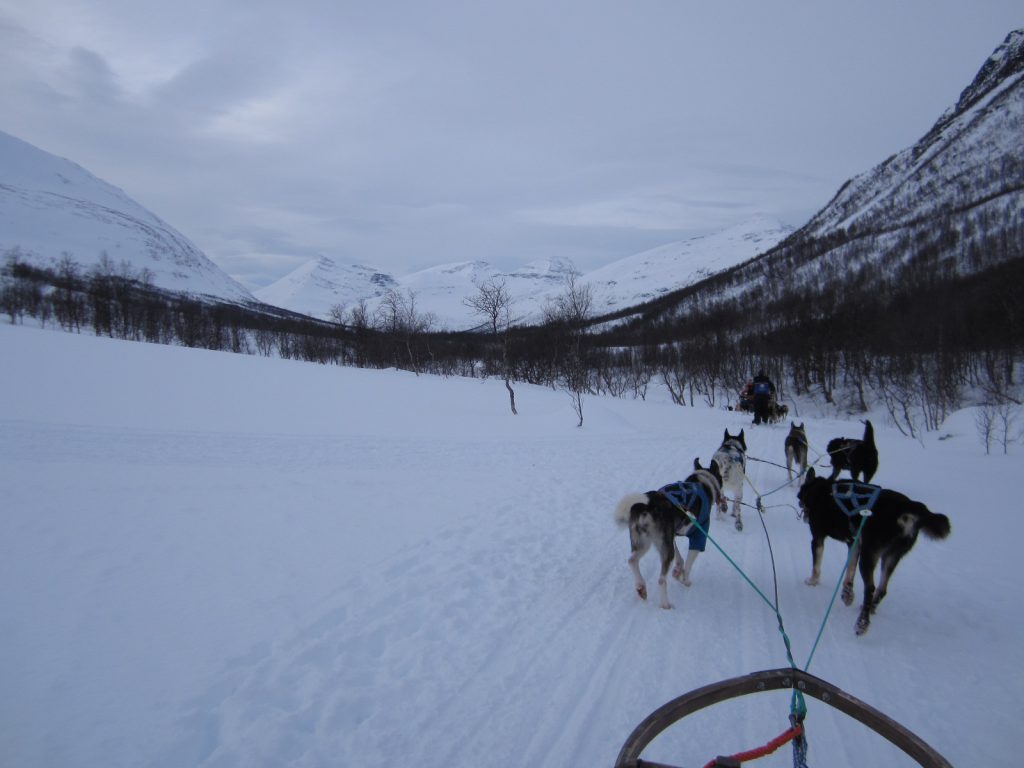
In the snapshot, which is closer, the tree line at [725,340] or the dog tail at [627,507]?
the dog tail at [627,507]

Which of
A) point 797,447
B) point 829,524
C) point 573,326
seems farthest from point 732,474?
point 573,326

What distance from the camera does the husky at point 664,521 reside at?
454 centimetres

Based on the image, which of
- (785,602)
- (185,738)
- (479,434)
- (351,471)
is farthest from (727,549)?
(479,434)

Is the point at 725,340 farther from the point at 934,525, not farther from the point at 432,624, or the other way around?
the point at 432,624

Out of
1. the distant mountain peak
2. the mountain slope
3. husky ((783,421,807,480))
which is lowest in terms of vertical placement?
husky ((783,421,807,480))

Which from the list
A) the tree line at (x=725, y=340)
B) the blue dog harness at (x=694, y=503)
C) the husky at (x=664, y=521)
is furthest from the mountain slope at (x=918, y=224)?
the husky at (x=664, y=521)

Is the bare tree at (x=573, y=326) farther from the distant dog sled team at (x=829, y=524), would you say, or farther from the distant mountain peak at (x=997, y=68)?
the distant mountain peak at (x=997, y=68)

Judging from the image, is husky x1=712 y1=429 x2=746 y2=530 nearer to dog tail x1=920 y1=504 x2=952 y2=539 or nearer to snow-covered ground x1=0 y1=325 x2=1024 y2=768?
snow-covered ground x1=0 y1=325 x2=1024 y2=768

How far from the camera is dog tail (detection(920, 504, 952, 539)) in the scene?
3812 mm

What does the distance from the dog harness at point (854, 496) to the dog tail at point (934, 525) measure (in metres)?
0.35

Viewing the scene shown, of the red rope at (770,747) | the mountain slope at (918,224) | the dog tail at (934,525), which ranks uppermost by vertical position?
the mountain slope at (918,224)

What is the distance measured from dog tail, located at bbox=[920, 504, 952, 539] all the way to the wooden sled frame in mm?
2638

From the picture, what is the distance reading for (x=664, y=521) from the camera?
4.58 m

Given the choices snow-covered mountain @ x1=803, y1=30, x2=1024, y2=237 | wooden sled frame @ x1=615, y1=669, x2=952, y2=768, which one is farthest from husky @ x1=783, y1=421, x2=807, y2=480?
snow-covered mountain @ x1=803, y1=30, x2=1024, y2=237
